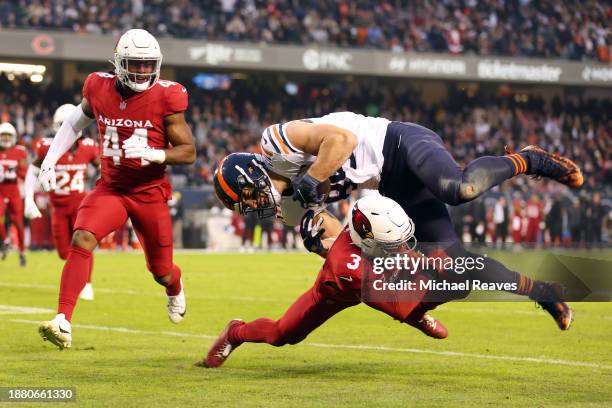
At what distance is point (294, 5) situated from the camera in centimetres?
3191

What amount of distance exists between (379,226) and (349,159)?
795 millimetres

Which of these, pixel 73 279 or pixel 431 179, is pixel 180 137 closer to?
pixel 73 279

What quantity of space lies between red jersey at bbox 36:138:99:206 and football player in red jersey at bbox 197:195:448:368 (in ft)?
18.1

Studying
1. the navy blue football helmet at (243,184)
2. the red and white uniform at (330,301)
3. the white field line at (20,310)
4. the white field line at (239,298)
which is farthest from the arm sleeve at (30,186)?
the red and white uniform at (330,301)

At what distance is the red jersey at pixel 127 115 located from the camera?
23.3 ft

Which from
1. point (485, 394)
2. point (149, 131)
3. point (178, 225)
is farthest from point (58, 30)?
point (485, 394)

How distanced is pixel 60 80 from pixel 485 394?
26677mm

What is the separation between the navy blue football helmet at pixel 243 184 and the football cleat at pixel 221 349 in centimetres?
70

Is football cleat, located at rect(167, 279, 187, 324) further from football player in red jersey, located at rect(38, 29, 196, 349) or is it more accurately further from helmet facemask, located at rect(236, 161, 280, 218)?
helmet facemask, located at rect(236, 161, 280, 218)

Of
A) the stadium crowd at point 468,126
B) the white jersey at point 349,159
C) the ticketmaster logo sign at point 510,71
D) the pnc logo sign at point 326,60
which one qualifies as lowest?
the stadium crowd at point 468,126

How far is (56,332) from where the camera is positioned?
6.26 meters

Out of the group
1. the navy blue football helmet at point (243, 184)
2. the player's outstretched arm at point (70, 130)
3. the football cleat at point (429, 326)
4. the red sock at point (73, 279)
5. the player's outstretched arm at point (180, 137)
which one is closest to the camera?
the navy blue football helmet at point (243, 184)

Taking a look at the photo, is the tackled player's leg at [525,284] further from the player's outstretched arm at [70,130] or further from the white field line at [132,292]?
the white field line at [132,292]

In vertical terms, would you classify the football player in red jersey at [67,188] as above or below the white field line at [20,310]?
above
